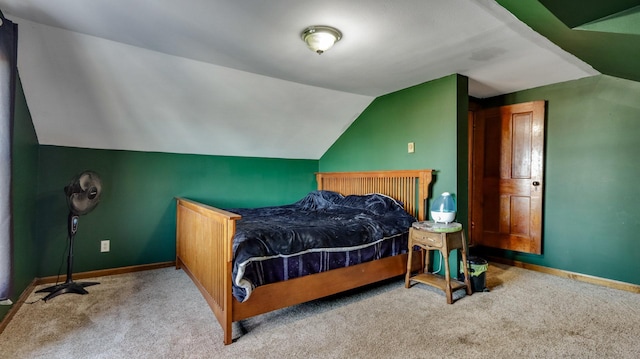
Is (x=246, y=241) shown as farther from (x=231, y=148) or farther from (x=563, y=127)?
(x=563, y=127)

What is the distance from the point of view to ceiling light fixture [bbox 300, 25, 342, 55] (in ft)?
6.74

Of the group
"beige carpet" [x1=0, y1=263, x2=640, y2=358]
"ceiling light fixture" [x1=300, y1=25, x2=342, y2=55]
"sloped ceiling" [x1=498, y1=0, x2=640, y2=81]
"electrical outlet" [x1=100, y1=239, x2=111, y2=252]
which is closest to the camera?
"sloped ceiling" [x1=498, y1=0, x2=640, y2=81]

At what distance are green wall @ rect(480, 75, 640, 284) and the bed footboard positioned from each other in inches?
132

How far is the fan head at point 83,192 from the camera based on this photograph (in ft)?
8.60

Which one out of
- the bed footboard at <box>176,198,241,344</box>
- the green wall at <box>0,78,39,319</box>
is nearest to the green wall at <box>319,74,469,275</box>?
the bed footboard at <box>176,198,241,344</box>

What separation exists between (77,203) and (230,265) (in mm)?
1822

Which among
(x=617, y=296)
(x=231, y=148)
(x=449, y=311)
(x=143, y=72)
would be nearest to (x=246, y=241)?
(x=449, y=311)

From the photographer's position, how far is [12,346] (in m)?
1.78

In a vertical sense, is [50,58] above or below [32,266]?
above

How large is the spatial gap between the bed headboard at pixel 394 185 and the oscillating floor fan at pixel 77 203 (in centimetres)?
274

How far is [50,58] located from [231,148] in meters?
1.82

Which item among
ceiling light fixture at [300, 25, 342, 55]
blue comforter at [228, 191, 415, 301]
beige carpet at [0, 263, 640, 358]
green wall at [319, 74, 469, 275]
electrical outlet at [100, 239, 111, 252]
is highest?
ceiling light fixture at [300, 25, 342, 55]

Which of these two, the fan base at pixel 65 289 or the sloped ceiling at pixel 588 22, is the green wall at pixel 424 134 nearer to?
the sloped ceiling at pixel 588 22

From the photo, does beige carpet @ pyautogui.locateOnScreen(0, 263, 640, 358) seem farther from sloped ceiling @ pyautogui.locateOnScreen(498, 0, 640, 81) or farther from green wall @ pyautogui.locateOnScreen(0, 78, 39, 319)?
sloped ceiling @ pyautogui.locateOnScreen(498, 0, 640, 81)
